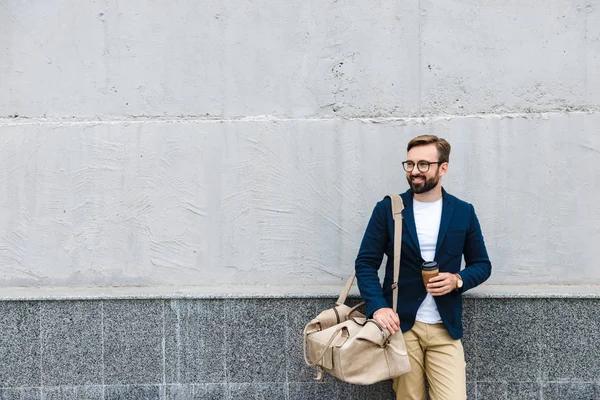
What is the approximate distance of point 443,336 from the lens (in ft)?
12.7

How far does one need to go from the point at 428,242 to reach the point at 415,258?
0.12 m

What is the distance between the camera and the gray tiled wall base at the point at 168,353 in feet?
15.1

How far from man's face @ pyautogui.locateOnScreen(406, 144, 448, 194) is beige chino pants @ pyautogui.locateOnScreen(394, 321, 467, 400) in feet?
2.62

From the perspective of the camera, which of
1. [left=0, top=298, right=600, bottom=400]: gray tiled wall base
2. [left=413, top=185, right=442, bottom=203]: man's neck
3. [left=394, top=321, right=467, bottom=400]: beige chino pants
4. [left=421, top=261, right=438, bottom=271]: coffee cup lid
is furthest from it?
[left=0, top=298, right=600, bottom=400]: gray tiled wall base

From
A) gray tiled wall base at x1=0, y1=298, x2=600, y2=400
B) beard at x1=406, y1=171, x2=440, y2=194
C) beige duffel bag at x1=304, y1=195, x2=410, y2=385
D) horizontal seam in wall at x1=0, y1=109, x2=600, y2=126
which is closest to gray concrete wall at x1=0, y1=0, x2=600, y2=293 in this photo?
horizontal seam in wall at x1=0, y1=109, x2=600, y2=126

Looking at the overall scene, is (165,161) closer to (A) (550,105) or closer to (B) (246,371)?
(B) (246,371)

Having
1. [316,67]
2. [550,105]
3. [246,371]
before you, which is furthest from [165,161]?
[550,105]

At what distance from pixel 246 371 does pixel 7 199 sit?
213 cm

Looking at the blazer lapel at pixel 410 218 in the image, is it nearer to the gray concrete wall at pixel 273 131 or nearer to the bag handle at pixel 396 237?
the bag handle at pixel 396 237

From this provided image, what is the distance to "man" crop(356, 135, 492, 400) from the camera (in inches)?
151

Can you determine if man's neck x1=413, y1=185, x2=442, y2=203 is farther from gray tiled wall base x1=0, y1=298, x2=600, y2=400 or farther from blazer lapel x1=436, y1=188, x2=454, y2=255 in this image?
gray tiled wall base x1=0, y1=298, x2=600, y2=400

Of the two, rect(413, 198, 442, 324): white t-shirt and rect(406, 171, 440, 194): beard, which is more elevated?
rect(406, 171, 440, 194): beard

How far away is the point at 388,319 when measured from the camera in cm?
370

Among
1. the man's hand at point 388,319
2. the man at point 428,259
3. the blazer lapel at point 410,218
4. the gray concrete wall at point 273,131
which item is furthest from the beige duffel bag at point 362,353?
the gray concrete wall at point 273,131
